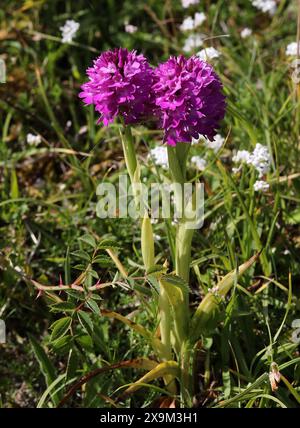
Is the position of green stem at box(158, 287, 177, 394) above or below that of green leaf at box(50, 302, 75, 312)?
below

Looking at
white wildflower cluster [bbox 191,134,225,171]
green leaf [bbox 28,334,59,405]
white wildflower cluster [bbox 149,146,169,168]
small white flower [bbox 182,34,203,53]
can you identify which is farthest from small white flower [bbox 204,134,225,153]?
green leaf [bbox 28,334,59,405]

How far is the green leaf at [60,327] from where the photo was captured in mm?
1294

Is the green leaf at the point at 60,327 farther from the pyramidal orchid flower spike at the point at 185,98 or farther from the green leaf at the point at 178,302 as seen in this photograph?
the pyramidal orchid flower spike at the point at 185,98

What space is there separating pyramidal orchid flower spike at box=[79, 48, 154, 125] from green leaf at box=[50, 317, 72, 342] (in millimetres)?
425

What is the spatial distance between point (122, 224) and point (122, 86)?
0.76m

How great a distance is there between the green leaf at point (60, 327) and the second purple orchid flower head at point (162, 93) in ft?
1.40

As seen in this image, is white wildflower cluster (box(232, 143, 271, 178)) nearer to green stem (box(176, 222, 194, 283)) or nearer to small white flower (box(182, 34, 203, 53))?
green stem (box(176, 222, 194, 283))

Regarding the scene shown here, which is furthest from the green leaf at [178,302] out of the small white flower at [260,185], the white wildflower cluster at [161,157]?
the white wildflower cluster at [161,157]

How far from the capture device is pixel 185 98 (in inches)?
47.6

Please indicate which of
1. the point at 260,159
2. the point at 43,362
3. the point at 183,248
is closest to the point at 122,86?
the point at 183,248

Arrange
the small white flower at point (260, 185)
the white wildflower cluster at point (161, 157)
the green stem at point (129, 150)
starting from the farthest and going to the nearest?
the white wildflower cluster at point (161, 157) → the small white flower at point (260, 185) → the green stem at point (129, 150)

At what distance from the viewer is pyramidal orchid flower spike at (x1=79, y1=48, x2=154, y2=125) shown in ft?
4.01

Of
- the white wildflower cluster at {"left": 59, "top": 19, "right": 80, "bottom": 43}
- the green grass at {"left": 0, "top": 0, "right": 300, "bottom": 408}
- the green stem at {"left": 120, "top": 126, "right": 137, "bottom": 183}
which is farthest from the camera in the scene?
the white wildflower cluster at {"left": 59, "top": 19, "right": 80, "bottom": 43}
